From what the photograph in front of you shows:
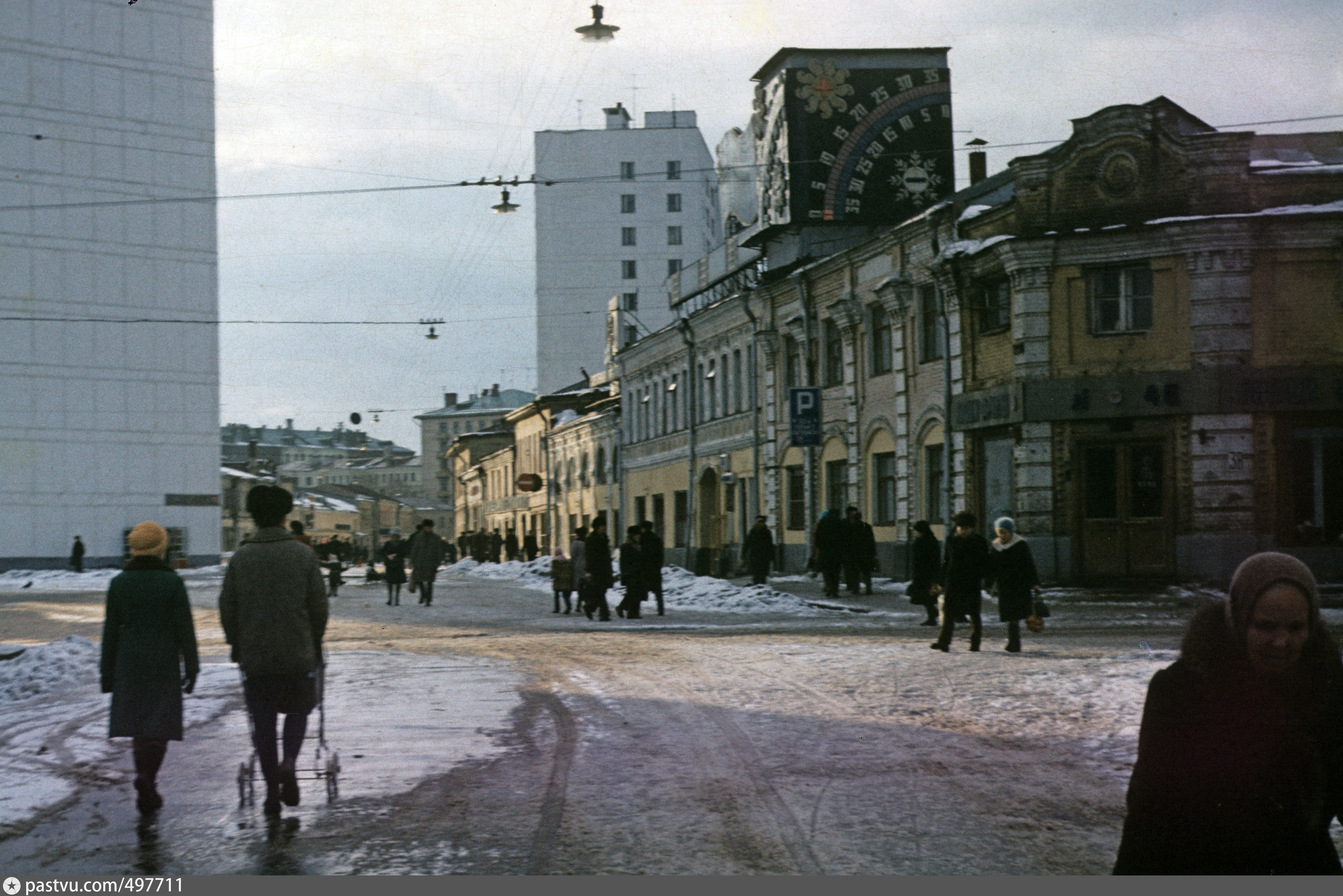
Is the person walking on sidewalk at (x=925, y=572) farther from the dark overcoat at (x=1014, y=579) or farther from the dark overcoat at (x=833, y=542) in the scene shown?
the dark overcoat at (x=833, y=542)

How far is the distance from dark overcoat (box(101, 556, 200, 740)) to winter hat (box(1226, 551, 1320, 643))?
5614 millimetres

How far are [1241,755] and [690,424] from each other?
47660 millimetres

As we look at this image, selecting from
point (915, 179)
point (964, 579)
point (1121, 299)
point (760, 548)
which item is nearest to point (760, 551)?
point (760, 548)

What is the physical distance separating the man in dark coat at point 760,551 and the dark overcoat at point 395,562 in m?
7.24

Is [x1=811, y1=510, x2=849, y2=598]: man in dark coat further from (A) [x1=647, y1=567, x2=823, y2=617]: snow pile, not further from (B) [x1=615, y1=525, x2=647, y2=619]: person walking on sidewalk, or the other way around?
(B) [x1=615, y1=525, x2=647, y2=619]: person walking on sidewalk

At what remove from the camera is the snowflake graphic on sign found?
137 feet

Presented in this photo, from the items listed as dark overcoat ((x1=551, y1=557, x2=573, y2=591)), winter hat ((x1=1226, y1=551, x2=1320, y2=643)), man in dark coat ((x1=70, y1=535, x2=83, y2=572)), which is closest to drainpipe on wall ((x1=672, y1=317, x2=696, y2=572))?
dark overcoat ((x1=551, y1=557, x2=573, y2=591))

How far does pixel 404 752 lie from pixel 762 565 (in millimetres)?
23635

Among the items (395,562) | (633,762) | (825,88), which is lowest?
(633,762)

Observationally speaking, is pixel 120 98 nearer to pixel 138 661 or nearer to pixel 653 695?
pixel 653 695

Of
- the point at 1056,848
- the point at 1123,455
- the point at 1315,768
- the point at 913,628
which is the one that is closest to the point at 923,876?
the point at 1056,848

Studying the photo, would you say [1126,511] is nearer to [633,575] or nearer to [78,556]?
[633,575]

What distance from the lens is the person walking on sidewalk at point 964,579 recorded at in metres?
17.0

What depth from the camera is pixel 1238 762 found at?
353 cm
